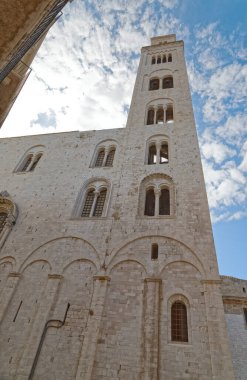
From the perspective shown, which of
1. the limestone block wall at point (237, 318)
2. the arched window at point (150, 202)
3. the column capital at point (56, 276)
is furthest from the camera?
the arched window at point (150, 202)

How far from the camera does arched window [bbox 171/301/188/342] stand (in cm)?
804

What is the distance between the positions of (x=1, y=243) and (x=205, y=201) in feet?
35.1

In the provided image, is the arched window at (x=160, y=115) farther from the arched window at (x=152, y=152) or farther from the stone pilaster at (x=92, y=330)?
the stone pilaster at (x=92, y=330)

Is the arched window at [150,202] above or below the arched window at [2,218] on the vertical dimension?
above

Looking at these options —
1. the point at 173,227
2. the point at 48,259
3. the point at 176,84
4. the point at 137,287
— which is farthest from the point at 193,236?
the point at 176,84

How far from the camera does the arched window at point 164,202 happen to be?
1213cm

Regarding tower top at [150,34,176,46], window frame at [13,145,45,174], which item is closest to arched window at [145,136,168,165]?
window frame at [13,145,45,174]

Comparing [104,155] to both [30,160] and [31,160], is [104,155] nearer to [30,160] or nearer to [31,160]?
[31,160]

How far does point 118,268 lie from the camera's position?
1003 centimetres

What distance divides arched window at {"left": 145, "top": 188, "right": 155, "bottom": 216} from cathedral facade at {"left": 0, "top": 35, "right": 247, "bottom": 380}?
0.21 ft

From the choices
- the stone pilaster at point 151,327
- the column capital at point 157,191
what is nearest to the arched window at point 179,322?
the stone pilaster at point 151,327

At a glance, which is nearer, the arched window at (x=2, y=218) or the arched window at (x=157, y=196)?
the arched window at (x=157, y=196)

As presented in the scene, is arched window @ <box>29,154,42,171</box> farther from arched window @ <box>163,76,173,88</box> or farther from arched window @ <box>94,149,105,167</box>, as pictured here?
arched window @ <box>163,76,173,88</box>

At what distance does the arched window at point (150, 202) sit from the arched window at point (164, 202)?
45cm
